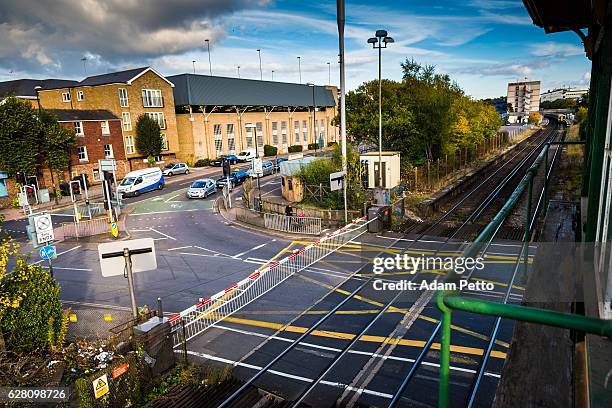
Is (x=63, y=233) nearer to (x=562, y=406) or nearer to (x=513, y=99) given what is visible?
(x=562, y=406)

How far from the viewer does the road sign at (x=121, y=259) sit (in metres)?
8.81

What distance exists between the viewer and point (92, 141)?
134 ft

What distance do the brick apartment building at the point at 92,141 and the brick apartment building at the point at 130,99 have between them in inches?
63.3

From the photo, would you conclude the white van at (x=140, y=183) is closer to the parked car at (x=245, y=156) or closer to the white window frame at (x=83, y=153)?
the white window frame at (x=83, y=153)

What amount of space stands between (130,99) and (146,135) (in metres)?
4.40

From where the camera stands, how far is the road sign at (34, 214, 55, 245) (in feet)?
40.9

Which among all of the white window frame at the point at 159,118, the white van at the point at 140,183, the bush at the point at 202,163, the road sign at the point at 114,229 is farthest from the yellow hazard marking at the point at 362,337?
the bush at the point at 202,163

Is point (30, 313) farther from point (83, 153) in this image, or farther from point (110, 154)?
point (110, 154)

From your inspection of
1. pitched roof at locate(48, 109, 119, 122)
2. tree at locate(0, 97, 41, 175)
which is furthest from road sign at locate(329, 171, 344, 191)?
pitched roof at locate(48, 109, 119, 122)

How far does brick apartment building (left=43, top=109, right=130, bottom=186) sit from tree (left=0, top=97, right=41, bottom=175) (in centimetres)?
323

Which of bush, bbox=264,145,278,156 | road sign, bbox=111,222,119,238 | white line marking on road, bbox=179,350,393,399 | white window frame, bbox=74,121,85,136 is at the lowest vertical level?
white line marking on road, bbox=179,350,393,399

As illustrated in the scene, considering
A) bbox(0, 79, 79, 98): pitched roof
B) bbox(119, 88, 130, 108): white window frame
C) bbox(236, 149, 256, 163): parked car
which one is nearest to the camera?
bbox(119, 88, 130, 108): white window frame

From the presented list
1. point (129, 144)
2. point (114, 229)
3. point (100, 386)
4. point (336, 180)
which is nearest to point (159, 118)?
point (129, 144)

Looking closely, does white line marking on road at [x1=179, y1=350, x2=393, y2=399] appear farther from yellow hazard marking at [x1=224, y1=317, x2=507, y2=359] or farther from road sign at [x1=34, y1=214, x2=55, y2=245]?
road sign at [x1=34, y1=214, x2=55, y2=245]
